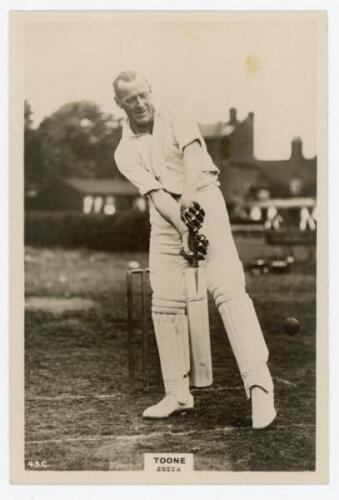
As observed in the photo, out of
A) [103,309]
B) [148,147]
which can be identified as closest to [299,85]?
[148,147]

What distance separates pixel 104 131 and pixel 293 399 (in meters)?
1.77

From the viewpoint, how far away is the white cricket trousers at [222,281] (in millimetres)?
5156

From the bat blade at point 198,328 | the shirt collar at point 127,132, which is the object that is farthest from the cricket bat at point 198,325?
the shirt collar at point 127,132

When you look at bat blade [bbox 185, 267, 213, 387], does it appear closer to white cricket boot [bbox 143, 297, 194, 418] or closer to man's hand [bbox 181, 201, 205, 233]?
white cricket boot [bbox 143, 297, 194, 418]

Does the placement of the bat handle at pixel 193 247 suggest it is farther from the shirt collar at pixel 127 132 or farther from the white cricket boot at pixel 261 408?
the white cricket boot at pixel 261 408

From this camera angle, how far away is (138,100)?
5.21 meters

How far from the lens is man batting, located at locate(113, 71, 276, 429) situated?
5.17 meters

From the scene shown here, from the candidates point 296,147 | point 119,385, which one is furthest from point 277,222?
point 119,385

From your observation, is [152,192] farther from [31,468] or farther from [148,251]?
[31,468]

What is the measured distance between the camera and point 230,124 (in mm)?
5309

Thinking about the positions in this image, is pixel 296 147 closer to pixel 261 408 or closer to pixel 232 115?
pixel 232 115

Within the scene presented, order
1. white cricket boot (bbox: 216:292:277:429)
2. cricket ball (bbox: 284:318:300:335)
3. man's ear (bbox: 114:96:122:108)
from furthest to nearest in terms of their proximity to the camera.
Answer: cricket ball (bbox: 284:318:300:335)
man's ear (bbox: 114:96:122:108)
white cricket boot (bbox: 216:292:277:429)
